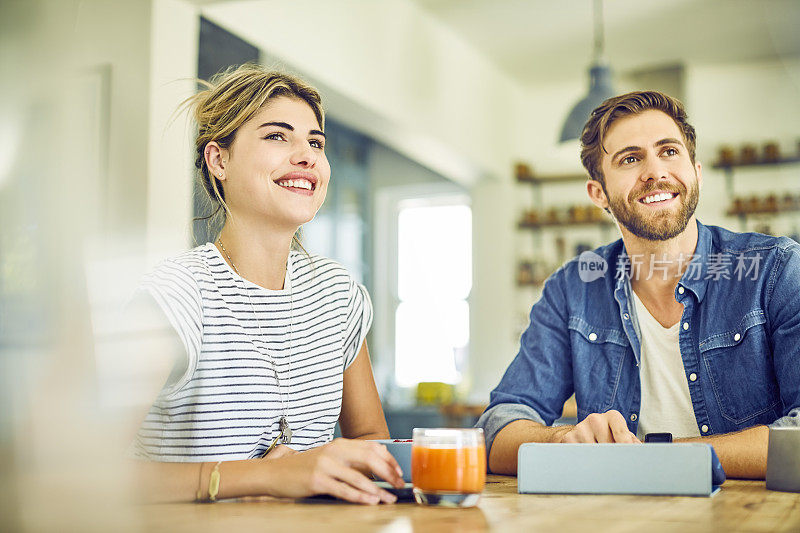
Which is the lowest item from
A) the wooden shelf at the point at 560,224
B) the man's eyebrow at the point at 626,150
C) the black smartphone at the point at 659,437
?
the black smartphone at the point at 659,437

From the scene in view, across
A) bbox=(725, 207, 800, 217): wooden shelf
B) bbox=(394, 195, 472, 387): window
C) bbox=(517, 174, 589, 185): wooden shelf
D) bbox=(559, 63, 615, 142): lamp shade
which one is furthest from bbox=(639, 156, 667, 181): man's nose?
bbox=(394, 195, 472, 387): window

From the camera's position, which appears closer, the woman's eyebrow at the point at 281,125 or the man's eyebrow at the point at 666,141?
the woman's eyebrow at the point at 281,125

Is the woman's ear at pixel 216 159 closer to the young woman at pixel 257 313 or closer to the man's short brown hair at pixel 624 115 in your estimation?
the young woman at pixel 257 313

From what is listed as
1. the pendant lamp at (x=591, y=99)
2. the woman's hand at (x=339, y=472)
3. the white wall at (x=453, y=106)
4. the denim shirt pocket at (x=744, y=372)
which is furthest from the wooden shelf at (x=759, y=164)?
the woman's hand at (x=339, y=472)

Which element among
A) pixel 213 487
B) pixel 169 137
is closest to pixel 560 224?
pixel 169 137

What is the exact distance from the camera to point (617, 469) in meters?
1.10

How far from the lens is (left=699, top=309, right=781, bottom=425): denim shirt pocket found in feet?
5.18

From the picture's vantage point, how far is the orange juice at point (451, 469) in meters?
0.98

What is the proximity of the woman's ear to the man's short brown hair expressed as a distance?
0.82 meters

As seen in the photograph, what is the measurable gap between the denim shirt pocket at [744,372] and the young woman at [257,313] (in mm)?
691

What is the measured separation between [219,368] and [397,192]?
17.6ft

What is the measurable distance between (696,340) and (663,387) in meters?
0.12

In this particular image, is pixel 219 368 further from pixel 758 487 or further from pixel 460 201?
pixel 460 201

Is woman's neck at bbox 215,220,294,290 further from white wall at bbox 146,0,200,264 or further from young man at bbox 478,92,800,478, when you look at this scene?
white wall at bbox 146,0,200,264
